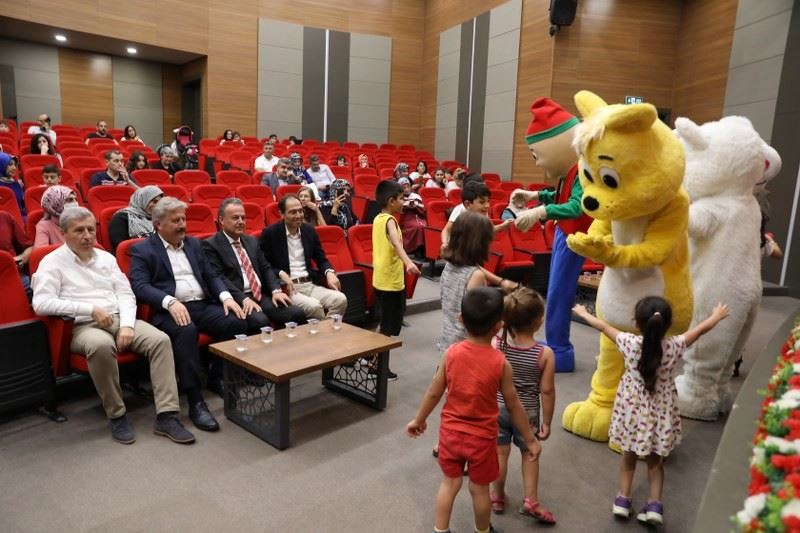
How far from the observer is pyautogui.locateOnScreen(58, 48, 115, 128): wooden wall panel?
11.3 meters

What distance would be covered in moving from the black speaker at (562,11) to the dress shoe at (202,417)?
7855 mm

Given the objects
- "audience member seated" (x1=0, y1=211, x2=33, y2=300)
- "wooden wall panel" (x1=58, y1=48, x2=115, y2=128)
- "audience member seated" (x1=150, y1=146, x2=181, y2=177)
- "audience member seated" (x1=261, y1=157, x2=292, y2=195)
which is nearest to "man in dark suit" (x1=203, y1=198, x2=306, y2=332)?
"audience member seated" (x1=0, y1=211, x2=33, y2=300)

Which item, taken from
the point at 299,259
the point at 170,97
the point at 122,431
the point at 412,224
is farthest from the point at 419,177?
the point at 170,97

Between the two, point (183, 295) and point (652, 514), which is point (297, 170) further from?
point (652, 514)

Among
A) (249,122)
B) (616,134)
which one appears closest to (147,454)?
(616,134)

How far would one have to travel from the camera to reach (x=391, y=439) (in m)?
2.58

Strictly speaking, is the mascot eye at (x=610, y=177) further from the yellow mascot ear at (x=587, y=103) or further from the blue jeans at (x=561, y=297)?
the blue jeans at (x=561, y=297)

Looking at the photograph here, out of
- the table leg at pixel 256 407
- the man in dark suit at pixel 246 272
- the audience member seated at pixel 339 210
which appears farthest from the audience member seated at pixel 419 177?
the table leg at pixel 256 407

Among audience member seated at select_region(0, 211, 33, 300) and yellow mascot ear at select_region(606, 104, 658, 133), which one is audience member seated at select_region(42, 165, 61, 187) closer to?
audience member seated at select_region(0, 211, 33, 300)

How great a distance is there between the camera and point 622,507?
1.99 m

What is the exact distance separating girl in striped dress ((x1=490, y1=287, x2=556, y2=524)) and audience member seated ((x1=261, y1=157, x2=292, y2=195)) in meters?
4.95

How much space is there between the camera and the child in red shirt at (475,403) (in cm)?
164

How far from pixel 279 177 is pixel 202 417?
14.9 feet

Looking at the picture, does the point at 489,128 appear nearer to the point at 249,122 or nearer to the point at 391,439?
the point at 249,122
